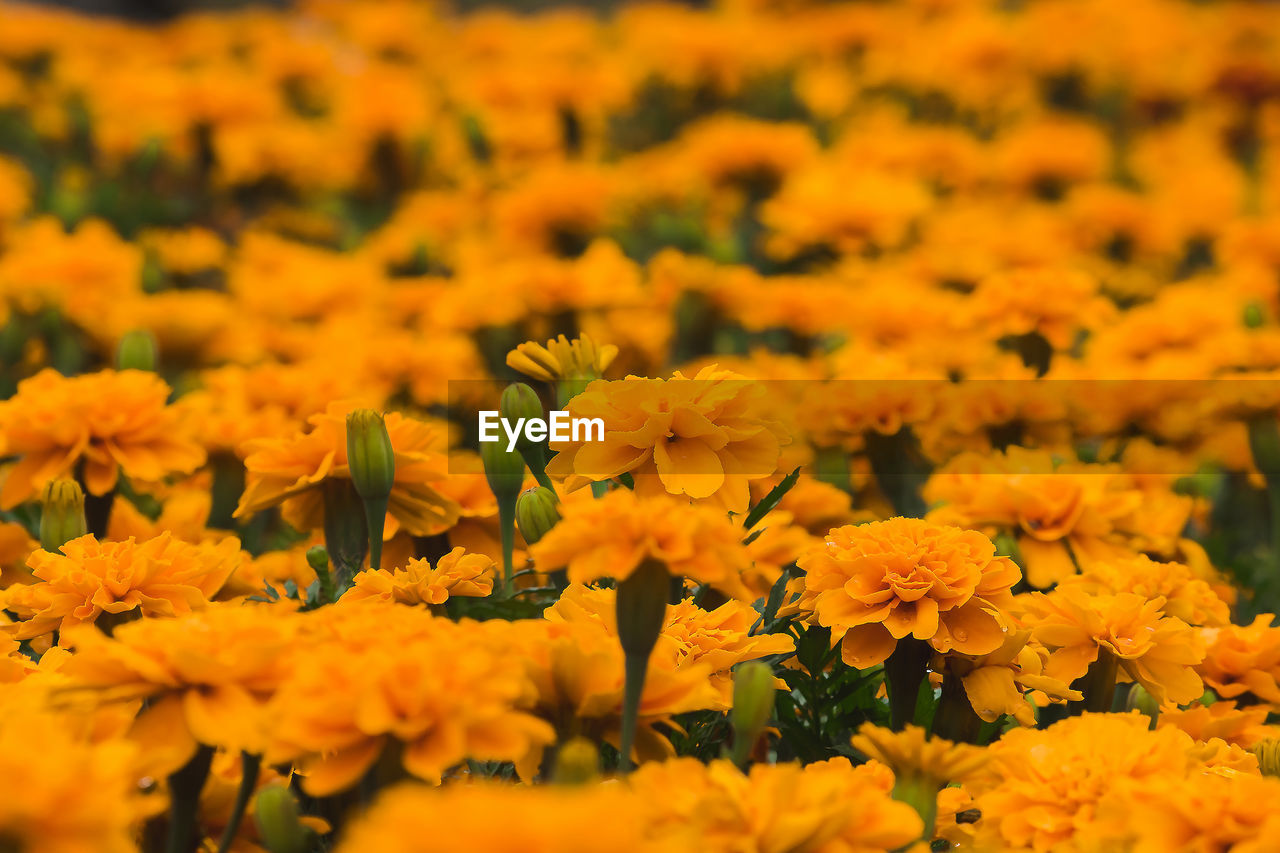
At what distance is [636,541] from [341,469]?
547mm

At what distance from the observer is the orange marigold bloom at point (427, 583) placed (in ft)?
3.54

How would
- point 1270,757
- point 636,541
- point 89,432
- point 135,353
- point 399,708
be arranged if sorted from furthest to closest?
point 135,353, point 89,432, point 1270,757, point 636,541, point 399,708

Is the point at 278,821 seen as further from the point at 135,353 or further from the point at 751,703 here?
the point at 135,353

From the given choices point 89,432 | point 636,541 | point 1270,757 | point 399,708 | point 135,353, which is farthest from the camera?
point 135,353

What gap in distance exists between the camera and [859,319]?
2.29 meters

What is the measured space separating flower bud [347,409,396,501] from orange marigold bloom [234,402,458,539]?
8 centimetres

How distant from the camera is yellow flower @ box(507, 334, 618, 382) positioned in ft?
4.48

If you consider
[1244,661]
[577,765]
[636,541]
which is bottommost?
[1244,661]

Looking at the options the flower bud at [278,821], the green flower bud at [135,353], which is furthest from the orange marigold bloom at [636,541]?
the green flower bud at [135,353]

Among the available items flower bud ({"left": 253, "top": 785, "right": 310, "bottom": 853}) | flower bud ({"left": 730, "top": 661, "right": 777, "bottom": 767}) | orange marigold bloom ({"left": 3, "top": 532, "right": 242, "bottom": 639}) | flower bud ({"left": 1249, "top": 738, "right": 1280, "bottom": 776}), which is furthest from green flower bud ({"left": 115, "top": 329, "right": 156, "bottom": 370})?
flower bud ({"left": 1249, "top": 738, "right": 1280, "bottom": 776})

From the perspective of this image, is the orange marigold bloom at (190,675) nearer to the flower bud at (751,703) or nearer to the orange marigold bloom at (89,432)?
the flower bud at (751,703)

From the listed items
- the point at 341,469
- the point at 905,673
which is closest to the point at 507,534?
the point at 341,469

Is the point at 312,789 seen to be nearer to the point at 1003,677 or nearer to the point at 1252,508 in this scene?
the point at 1003,677

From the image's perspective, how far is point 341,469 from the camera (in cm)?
134
